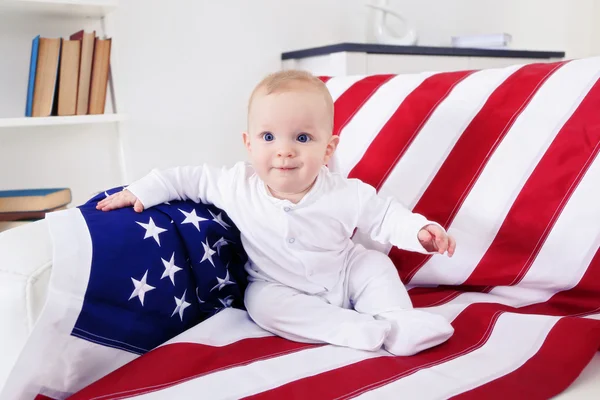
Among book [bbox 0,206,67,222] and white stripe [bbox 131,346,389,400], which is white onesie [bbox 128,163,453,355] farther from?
book [bbox 0,206,67,222]

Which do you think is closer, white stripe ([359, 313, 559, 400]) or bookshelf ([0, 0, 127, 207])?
white stripe ([359, 313, 559, 400])

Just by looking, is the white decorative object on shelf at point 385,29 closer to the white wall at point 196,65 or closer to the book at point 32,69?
the white wall at point 196,65

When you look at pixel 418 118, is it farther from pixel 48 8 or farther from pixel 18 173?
pixel 18 173

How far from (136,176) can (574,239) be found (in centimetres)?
154

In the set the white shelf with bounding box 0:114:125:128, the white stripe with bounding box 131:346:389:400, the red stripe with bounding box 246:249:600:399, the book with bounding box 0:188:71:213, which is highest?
the white shelf with bounding box 0:114:125:128

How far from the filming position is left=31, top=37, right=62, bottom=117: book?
155 centimetres

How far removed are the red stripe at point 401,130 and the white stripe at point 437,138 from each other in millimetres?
13

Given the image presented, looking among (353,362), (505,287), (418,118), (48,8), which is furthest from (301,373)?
(48,8)

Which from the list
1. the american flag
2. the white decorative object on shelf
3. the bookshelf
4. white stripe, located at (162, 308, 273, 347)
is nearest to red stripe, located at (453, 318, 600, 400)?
the american flag

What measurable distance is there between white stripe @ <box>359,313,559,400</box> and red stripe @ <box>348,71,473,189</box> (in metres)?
0.38

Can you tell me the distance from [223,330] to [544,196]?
60 centimetres

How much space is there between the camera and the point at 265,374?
75cm

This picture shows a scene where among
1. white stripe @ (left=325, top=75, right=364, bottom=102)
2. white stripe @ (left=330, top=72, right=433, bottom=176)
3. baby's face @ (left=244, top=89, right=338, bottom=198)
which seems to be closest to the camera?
baby's face @ (left=244, top=89, right=338, bottom=198)

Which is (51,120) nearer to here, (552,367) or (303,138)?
(303,138)
